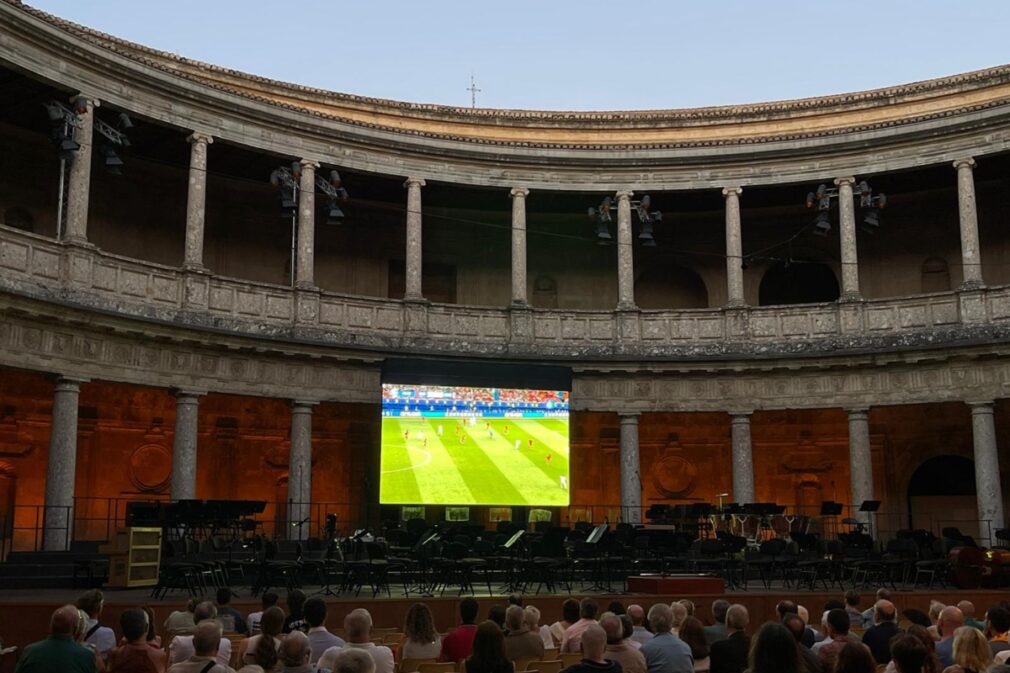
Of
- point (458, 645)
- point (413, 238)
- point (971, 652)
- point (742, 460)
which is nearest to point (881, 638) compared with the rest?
point (971, 652)

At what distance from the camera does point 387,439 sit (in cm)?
2434

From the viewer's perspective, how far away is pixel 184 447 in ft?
74.2

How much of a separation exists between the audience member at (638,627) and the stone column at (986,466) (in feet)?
50.3

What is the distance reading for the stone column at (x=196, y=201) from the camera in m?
23.4

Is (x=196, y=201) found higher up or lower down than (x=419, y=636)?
higher up

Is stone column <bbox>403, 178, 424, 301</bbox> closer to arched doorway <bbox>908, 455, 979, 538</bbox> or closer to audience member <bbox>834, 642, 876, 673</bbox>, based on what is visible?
arched doorway <bbox>908, 455, 979, 538</bbox>

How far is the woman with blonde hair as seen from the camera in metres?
7.05

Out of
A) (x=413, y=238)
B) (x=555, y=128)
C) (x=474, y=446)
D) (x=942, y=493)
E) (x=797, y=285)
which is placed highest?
(x=555, y=128)

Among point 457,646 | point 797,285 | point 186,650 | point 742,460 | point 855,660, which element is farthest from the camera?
point 797,285

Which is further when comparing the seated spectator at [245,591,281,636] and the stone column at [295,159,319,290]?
the stone column at [295,159,319,290]

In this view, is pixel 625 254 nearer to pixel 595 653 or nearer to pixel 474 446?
pixel 474 446

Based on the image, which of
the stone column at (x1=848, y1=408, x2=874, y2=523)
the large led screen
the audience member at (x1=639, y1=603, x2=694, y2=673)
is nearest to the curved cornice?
the large led screen

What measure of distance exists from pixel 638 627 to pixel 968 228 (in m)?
18.1

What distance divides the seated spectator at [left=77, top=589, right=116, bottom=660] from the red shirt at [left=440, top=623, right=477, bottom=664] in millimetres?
2962
